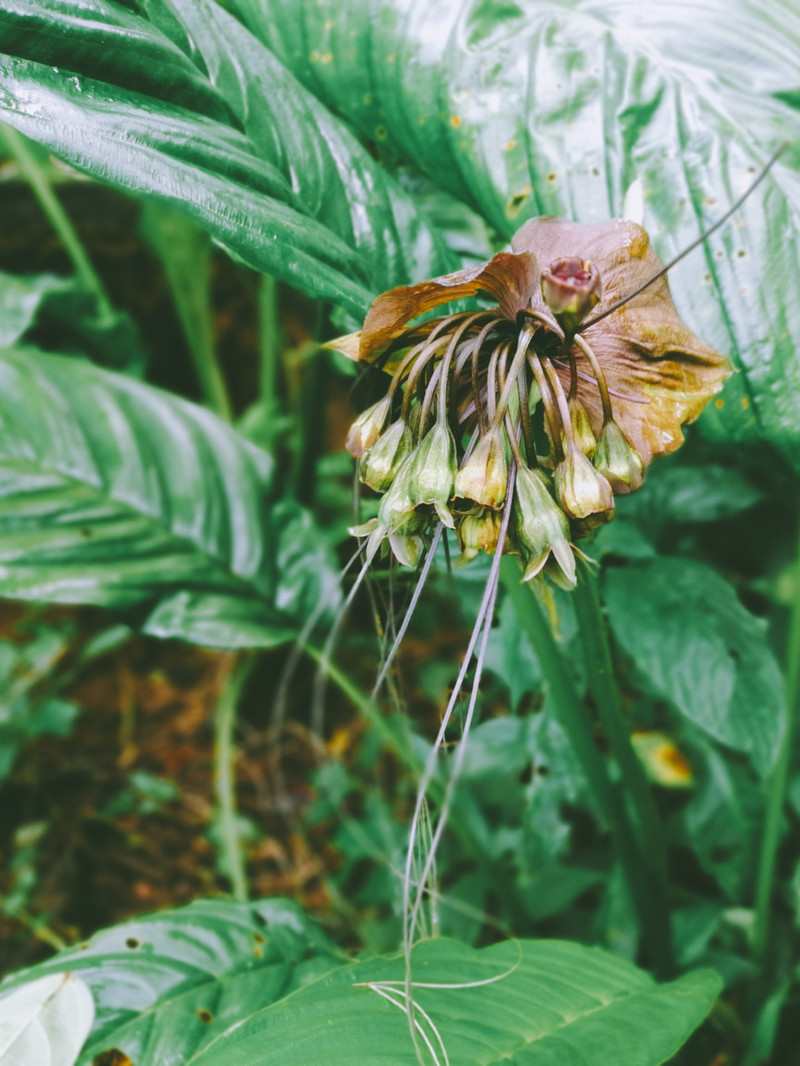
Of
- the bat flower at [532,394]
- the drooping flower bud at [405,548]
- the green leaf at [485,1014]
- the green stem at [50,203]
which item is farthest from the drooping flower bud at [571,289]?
the green stem at [50,203]

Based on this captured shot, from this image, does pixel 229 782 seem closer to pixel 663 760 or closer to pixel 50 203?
pixel 663 760

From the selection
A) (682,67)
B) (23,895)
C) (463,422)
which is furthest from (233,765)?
(682,67)

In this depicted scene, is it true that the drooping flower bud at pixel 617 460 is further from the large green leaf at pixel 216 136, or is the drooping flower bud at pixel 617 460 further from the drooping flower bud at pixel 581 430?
the large green leaf at pixel 216 136

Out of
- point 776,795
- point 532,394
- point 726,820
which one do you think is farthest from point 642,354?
point 726,820

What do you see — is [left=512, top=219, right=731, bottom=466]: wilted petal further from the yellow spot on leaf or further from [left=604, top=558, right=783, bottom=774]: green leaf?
the yellow spot on leaf

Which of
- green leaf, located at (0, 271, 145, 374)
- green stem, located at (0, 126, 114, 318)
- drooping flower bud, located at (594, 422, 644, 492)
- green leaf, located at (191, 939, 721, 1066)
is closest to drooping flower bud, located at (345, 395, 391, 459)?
drooping flower bud, located at (594, 422, 644, 492)

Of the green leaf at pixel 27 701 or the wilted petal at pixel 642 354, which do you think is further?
the green leaf at pixel 27 701
